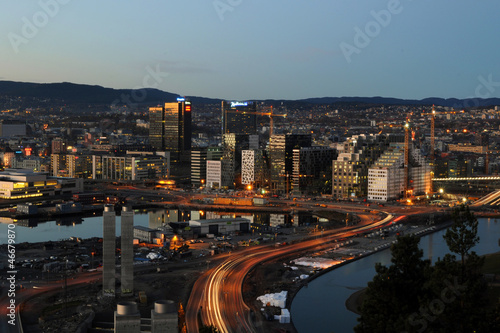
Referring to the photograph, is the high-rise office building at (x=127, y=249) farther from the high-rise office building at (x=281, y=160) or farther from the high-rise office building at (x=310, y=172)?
the high-rise office building at (x=281, y=160)

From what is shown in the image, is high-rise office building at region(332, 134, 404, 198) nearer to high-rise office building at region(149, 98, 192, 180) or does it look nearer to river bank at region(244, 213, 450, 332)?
river bank at region(244, 213, 450, 332)

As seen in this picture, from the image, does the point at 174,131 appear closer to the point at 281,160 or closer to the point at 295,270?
the point at 281,160

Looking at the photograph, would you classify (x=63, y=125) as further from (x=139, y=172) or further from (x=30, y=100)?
(x=139, y=172)

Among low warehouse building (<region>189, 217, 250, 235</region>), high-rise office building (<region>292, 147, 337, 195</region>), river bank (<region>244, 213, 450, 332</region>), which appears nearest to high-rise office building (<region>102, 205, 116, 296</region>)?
river bank (<region>244, 213, 450, 332</region>)

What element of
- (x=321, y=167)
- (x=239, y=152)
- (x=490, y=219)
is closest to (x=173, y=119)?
(x=239, y=152)

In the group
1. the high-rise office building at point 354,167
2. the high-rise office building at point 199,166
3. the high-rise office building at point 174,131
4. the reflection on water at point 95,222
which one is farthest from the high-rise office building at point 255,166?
the high-rise office building at point 174,131

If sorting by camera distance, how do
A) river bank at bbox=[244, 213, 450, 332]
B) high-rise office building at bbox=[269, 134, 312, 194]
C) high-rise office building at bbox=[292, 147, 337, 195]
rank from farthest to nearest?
high-rise office building at bbox=[269, 134, 312, 194] → high-rise office building at bbox=[292, 147, 337, 195] → river bank at bbox=[244, 213, 450, 332]

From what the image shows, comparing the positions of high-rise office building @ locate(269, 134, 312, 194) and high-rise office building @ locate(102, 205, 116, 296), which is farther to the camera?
high-rise office building @ locate(269, 134, 312, 194)
